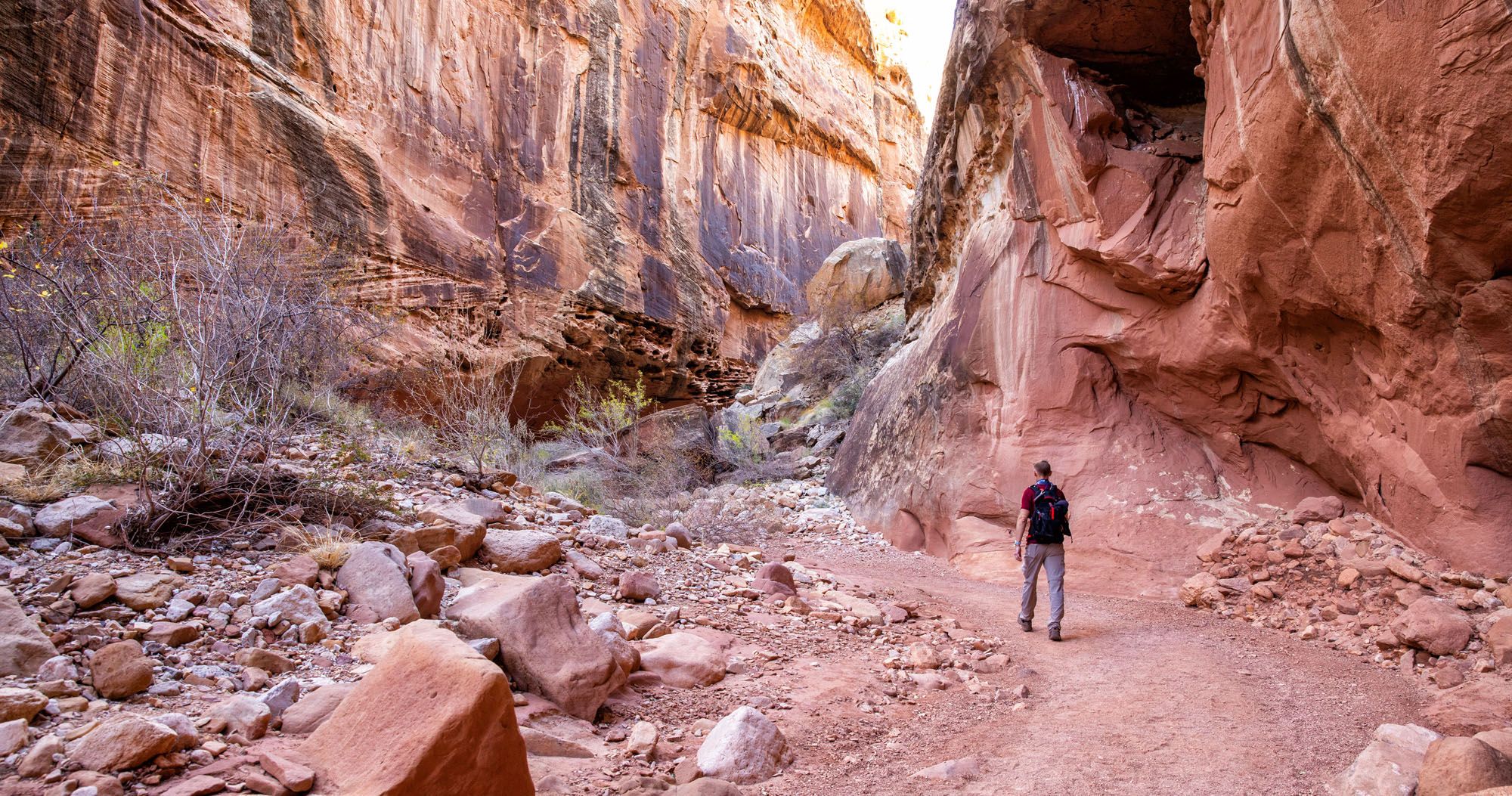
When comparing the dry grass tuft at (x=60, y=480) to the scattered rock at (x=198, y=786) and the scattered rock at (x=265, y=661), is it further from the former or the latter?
the scattered rock at (x=198, y=786)

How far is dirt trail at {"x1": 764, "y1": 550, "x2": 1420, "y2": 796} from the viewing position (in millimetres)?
2945

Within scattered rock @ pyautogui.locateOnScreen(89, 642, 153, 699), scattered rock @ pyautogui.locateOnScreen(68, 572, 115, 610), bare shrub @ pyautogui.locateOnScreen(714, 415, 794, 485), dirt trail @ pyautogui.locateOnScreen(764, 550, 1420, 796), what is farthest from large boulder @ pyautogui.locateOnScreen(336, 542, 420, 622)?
bare shrub @ pyautogui.locateOnScreen(714, 415, 794, 485)

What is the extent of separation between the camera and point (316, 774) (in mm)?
2223

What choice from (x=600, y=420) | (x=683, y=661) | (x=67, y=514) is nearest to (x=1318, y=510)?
(x=683, y=661)

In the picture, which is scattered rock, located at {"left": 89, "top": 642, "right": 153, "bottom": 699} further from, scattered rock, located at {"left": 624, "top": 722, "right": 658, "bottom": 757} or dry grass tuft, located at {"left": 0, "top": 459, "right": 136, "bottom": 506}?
dry grass tuft, located at {"left": 0, "top": 459, "right": 136, "bottom": 506}

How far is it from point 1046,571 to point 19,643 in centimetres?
568

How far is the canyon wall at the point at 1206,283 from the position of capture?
14.2 feet

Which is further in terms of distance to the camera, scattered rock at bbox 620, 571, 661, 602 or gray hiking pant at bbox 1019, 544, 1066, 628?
gray hiking pant at bbox 1019, 544, 1066, 628

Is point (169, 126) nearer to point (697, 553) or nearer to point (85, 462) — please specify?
point (85, 462)

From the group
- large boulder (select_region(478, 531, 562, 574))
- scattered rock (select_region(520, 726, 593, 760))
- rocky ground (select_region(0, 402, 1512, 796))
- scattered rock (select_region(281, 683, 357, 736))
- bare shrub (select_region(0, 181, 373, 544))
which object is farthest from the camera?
large boulder (select_region(478, 531, 562, 574))

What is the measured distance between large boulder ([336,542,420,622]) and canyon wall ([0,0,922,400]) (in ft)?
19.6

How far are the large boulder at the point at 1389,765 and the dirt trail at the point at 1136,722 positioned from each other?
13cm

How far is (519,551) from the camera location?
16.1 feet

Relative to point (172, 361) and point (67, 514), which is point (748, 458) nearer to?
point (172, 361)
